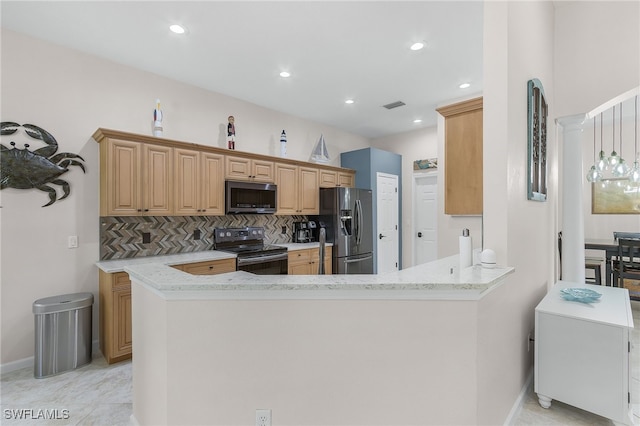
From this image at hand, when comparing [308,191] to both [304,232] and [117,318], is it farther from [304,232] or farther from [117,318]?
[117,318]

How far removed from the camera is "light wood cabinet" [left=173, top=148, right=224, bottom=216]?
3.39m

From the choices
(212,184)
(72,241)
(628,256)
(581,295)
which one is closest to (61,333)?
(72,241)

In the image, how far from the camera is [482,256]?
1816 mm

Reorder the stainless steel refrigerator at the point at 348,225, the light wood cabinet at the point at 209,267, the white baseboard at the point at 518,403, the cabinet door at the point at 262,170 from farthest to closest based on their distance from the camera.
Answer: the stainless steel refrigerator at the point at 348,225, the cabinet door at the point at 262,170, the light wood cabinet at the point at 209,267, the white baseboard at the point at 518,403

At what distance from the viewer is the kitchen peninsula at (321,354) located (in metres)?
1.41

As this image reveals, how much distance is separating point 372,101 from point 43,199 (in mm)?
3970

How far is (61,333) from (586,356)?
4.02 metres

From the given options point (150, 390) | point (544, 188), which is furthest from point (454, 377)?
point (544, 188)

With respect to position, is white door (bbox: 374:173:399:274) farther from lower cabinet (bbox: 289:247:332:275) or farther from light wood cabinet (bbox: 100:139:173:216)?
light wood cabinet (bbox: 100:139:173:216)

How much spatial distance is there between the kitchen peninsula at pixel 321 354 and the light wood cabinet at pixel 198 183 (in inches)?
87.4

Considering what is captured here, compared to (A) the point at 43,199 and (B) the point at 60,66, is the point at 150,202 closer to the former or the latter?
(A) the point at 43,199

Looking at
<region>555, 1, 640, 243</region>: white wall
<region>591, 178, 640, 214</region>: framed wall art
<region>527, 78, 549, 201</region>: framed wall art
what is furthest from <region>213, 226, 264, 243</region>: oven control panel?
<region>591, 178, 640, 214</region>: framed wall art

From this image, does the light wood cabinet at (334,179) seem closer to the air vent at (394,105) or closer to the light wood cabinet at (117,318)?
the air vent at (394,105)
